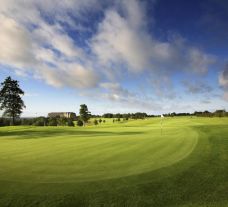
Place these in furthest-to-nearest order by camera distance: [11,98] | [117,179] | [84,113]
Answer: [84,113], [11,98], [117,179]

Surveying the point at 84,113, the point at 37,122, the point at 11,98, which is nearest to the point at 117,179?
the point at 11,98

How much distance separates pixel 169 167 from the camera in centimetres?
952

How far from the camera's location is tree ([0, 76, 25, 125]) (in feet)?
214

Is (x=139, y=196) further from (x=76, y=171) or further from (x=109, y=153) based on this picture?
(x=109, y=153)

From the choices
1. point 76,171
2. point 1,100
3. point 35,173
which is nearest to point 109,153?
point 76,171

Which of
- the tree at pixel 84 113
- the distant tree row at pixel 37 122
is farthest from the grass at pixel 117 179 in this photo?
the tree at pixel 84 113

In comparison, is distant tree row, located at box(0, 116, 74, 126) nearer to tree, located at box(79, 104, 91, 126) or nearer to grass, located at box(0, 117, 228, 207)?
tree, located at box(79, 104, 91, 126)

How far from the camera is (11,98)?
216ft

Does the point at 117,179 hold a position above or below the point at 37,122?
below

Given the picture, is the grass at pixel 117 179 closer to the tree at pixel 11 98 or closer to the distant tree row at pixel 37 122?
the tree at pixel 11 98

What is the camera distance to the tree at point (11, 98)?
65375 mm

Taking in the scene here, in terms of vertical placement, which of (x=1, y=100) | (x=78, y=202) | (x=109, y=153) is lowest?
(x=78, y=202)

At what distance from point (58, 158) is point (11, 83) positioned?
61.3 meters

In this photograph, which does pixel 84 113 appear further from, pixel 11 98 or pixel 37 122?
pixel 11 98
